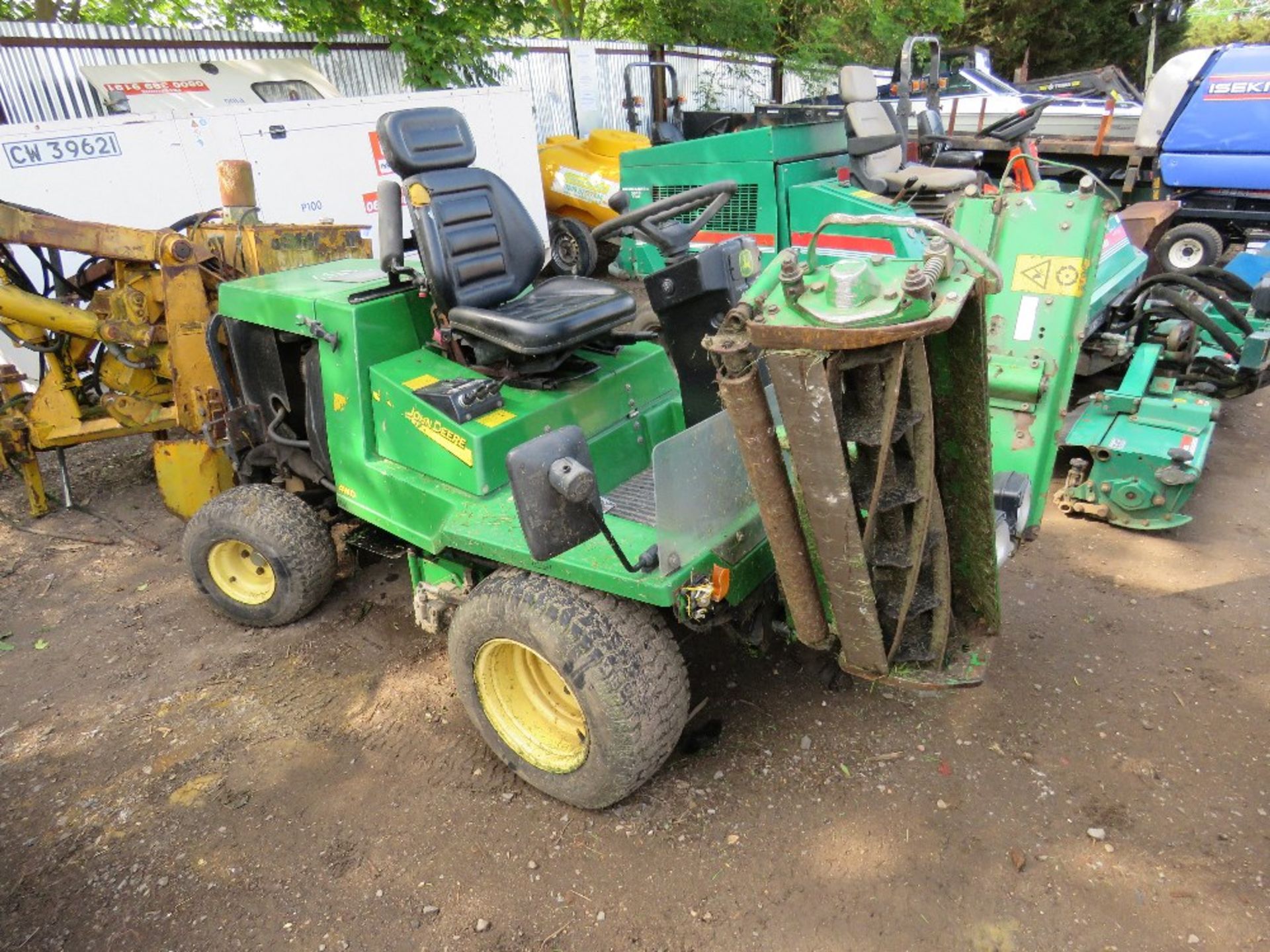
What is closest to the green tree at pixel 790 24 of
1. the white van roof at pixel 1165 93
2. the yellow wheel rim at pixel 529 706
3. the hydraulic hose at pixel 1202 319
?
the white van roof at pixel 1165 93

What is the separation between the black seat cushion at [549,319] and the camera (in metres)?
2.64

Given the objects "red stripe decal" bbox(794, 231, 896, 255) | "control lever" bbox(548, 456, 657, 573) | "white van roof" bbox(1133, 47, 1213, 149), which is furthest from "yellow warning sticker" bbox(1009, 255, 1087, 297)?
"white van roof" bbox(1133, 47, 1213, 149)

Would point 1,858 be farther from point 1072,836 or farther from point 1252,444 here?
point 1252,444

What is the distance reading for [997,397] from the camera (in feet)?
9.21

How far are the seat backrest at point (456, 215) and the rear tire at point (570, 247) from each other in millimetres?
4284

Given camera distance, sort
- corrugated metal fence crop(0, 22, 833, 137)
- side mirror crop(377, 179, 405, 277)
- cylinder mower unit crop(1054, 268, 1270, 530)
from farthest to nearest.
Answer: corrugated metal fence crop(0, 22, 833, 137)
cylinder mower unit crop(1054, 268, 1270, 530)
side mirror crop(377, 179, 405, 277)

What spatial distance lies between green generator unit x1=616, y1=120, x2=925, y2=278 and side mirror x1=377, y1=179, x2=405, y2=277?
235 cm

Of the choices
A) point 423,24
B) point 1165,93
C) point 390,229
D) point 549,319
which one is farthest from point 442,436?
point 1165,93

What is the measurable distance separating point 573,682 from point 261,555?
1652 mm

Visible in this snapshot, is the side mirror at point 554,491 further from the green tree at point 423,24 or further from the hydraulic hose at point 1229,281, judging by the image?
the green tree at point 423,24

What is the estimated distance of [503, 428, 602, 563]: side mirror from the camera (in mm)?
1854

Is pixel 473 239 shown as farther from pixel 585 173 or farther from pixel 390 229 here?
pixel 585 173

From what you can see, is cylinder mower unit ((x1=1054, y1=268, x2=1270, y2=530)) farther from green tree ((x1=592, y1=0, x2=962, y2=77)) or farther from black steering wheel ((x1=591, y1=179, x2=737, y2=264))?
green tree ((x1=592, y1=0, x2=962, y2=77))

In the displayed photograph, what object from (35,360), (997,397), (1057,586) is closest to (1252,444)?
(1057,586)
